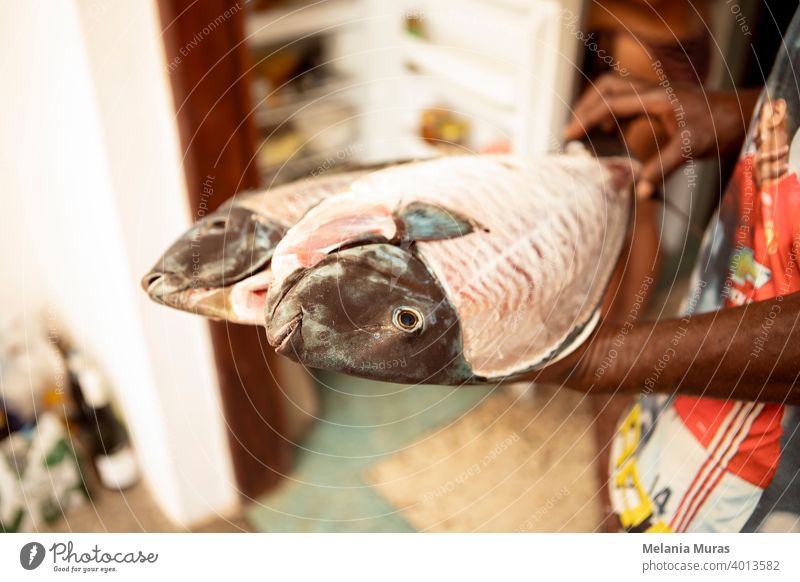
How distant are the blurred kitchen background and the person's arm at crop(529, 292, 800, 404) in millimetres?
269

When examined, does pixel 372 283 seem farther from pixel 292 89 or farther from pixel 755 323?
pixel 292 89

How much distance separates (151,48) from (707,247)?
59 centimetres

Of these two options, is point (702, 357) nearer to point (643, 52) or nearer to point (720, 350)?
point (720, 350)

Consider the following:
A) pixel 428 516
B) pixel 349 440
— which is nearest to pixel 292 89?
pixel 349 440

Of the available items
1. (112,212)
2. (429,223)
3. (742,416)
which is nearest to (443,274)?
(429,223)

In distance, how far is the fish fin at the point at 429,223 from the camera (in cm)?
37

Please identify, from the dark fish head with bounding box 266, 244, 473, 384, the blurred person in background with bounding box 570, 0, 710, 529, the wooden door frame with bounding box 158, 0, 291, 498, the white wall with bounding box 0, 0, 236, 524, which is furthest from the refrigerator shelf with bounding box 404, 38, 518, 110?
the dark fish head with bounding box 266, 244, 473, 384
